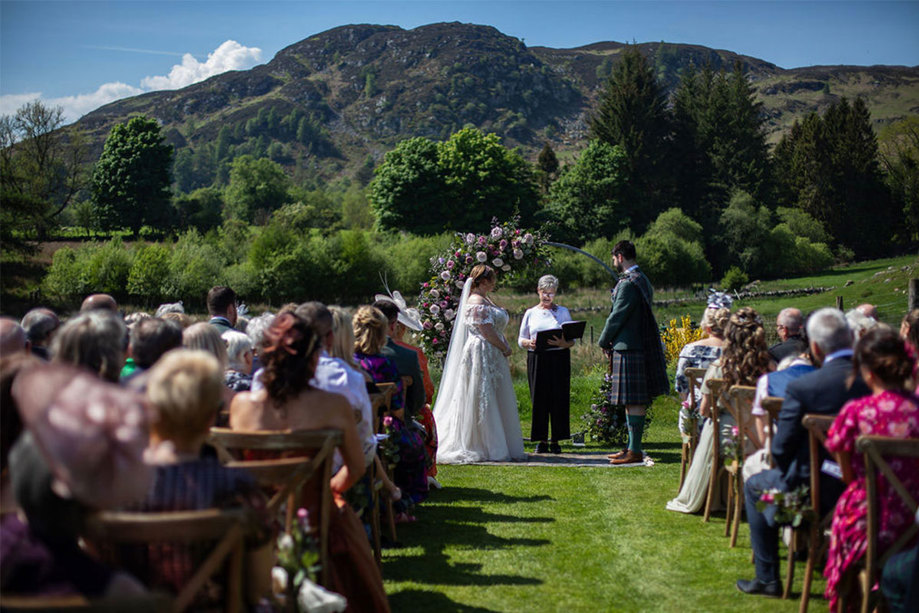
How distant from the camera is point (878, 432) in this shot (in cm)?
389

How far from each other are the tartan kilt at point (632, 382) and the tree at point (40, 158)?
35942 millimetres

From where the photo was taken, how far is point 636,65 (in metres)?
78.6

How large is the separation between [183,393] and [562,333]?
779 centimetres

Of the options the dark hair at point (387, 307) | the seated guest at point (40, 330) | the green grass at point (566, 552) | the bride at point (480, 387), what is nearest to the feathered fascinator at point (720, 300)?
the green grass at point (566, 552)

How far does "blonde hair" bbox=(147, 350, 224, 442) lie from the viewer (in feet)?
9.23

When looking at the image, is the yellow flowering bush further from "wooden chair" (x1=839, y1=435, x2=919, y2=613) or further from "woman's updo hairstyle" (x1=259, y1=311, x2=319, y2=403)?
"woman's updo hairstyle" (x1=259, y1=311, x2=319, y2=403)

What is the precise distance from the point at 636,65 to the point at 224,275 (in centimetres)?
4444

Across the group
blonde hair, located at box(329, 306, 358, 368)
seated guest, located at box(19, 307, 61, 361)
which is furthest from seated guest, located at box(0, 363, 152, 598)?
seated guest, located at box(19, 307, 61, 361)

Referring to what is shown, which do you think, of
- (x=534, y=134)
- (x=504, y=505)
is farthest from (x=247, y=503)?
(x=534, y=134)

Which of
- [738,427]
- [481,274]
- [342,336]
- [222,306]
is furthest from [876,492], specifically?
[481,274]

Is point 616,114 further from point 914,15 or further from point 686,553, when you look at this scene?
point 686,553

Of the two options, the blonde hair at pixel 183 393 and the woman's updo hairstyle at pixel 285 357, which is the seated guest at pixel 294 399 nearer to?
the woman's updo hairstyle at pixel 285 357

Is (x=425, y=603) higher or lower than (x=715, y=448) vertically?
lower

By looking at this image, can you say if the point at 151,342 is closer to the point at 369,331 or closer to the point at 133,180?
the point at 369,331
